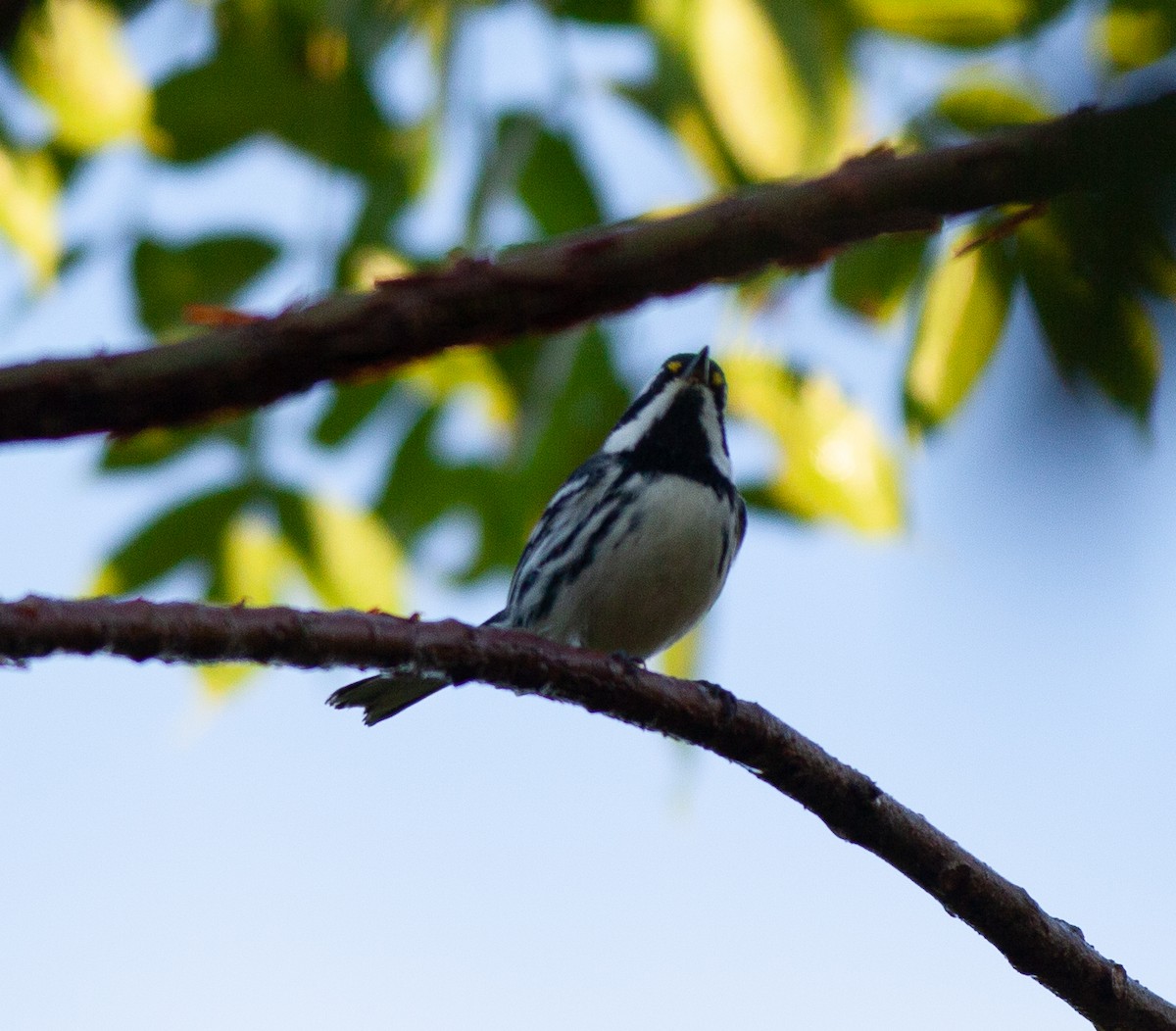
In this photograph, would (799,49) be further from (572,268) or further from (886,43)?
(572,268)

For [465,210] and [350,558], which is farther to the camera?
[350,558]

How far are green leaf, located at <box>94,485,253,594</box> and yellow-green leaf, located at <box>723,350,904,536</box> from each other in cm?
101

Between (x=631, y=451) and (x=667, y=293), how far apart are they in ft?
8.21

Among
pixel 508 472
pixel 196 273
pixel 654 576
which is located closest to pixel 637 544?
pixel 654 576

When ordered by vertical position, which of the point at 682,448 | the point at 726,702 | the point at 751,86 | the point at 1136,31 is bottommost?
the point at 1136,31

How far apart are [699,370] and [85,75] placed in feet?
5.39

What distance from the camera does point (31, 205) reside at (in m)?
2.89

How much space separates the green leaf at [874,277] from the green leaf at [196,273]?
1.32 meters

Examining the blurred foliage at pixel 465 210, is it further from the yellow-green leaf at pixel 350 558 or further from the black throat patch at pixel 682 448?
the black throat patch at pixel 682 448

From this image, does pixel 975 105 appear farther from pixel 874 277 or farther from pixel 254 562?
pixel 254 562

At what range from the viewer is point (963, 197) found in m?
0.87

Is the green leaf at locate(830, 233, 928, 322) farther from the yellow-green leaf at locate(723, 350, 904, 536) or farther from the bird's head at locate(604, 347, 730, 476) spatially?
the bird's head at locate(604, 347, 730, 476)

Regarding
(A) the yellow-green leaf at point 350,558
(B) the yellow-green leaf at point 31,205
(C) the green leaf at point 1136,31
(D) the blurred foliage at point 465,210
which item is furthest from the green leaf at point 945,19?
(B) the yellow-green leaf at point 31,205

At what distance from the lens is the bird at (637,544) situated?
3207 mm
